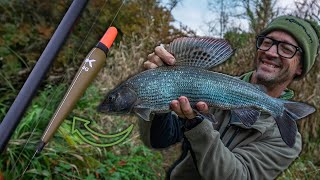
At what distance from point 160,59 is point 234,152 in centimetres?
84

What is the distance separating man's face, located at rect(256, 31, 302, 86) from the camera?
2.83 metres

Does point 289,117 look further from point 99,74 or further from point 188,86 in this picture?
point 99,74

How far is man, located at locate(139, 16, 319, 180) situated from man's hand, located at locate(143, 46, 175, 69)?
19.2 inches

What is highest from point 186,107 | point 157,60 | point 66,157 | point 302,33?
point 302,33

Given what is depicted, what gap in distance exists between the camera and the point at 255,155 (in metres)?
2.74

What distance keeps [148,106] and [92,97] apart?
346 cm

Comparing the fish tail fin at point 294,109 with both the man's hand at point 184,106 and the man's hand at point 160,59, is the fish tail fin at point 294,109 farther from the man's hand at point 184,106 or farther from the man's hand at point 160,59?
the man's hand at point 160,59

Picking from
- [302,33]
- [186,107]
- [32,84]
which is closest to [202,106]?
[186,107]

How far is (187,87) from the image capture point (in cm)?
211

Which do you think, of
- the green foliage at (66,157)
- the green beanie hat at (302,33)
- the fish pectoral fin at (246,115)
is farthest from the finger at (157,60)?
the green foliage at (66,157)

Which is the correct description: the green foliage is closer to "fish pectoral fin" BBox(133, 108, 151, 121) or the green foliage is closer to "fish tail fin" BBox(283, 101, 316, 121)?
"fish pectoral fin" BBox(133, 108, 151, 121)

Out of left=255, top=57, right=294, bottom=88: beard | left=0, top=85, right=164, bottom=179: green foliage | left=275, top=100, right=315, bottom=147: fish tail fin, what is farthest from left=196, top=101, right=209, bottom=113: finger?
left=0, top=85, right=164, bottom=179: green foliage

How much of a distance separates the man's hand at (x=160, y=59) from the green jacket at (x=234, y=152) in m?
0.41

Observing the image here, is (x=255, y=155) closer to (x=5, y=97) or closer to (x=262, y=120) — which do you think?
(x=262, y=120)
